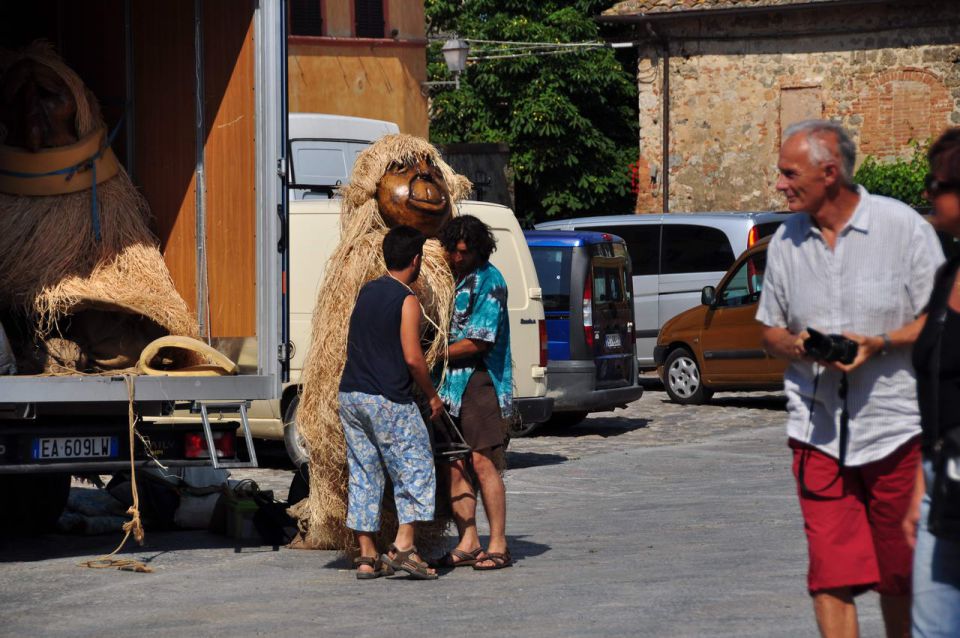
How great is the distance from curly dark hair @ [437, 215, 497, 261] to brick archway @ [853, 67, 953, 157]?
25.2m

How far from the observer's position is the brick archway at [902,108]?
1256 inches

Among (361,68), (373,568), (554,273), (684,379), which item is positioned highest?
(361,68)

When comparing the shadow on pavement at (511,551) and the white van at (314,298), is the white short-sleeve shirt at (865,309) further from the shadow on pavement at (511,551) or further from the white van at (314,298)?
the white van at (314,298)

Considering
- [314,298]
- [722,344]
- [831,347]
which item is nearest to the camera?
[831,347]

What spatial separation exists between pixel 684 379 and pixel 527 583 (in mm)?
11296

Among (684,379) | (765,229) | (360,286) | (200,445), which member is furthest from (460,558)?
(765,229)

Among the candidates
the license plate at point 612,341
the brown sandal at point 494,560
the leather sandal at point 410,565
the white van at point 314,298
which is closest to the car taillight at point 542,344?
the white van at point 314,298

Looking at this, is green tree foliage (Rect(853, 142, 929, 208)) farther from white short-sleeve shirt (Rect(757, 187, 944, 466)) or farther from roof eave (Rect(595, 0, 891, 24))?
white short-sleeve shirt (Rect(757, 187, 944, 466))

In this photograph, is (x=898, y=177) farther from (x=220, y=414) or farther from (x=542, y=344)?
(x=220, y=414)

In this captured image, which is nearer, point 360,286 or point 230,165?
point 360,286

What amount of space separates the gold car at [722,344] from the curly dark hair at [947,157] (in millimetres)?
13023

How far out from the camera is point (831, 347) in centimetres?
486

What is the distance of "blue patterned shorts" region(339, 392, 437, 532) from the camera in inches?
307

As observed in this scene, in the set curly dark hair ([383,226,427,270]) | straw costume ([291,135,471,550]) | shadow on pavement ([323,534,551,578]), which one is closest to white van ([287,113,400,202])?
shadow on pavement ([323,534,551,578])
